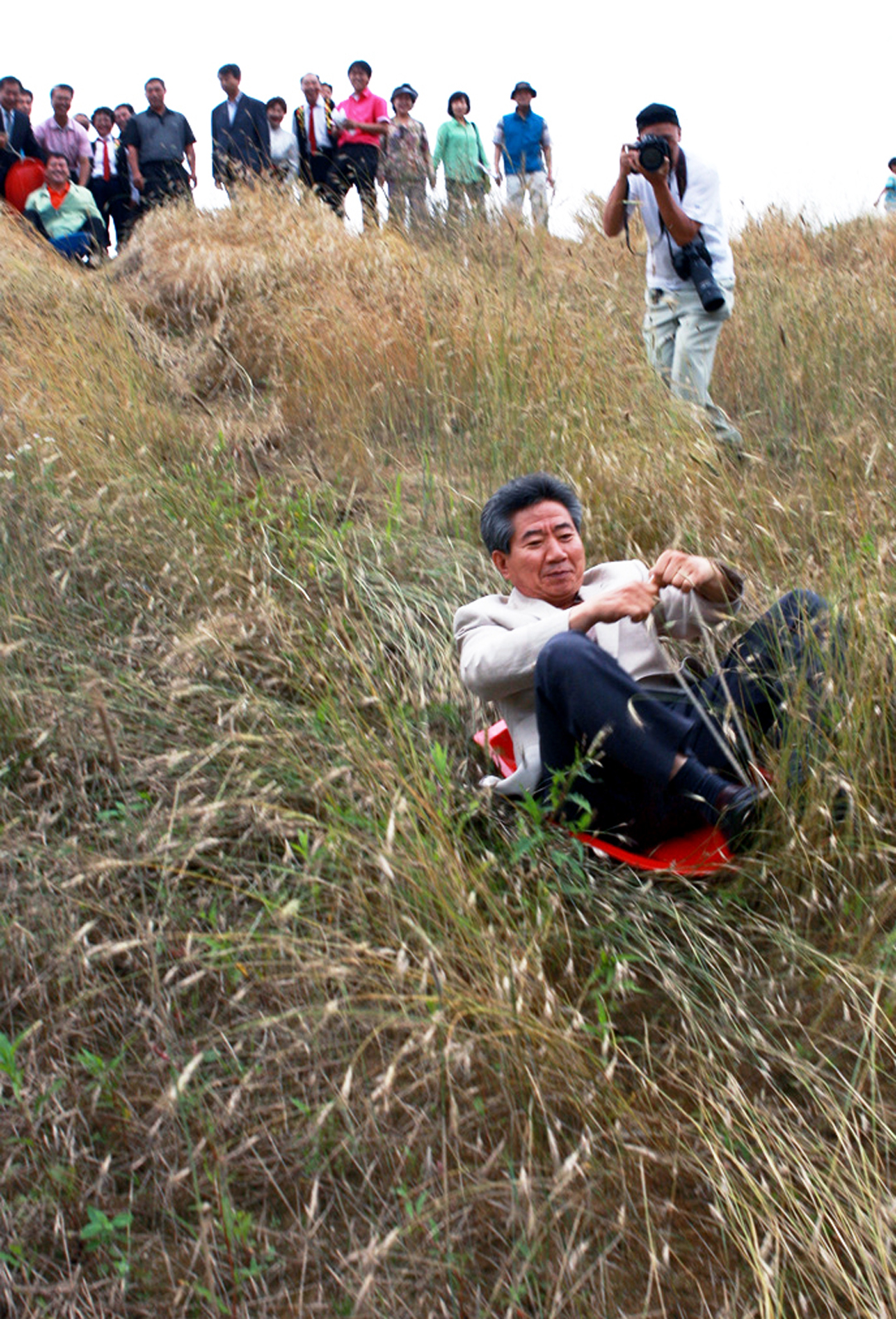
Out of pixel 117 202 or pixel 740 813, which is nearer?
pixel 740 813

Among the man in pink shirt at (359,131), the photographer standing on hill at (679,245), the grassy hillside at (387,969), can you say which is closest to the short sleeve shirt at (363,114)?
the man in pink shirt at (359,131)

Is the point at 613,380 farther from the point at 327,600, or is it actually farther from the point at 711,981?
the point at 711,981

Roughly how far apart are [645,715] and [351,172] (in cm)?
703

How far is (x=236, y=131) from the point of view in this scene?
27.0ft

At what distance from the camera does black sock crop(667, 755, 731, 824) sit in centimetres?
217

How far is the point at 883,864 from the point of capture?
199cm

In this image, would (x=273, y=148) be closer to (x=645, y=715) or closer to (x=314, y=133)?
(x=314, y=133)

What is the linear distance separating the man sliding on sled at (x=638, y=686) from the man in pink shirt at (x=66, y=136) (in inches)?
293

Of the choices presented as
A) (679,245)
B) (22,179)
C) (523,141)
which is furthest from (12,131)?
(679,245)

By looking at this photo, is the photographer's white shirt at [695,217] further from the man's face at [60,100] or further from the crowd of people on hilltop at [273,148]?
the man's face at [60,100]

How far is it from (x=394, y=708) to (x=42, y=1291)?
55.3 inches

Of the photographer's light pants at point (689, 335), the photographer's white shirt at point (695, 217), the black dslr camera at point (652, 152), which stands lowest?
the photographer's light pants at point (689, 335)

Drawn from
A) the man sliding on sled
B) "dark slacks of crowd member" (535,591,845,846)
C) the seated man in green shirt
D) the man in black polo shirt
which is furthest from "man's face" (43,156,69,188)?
"dark slacks of crowd member" (535,591,845,846)

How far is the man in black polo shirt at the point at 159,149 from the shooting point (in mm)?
8398
